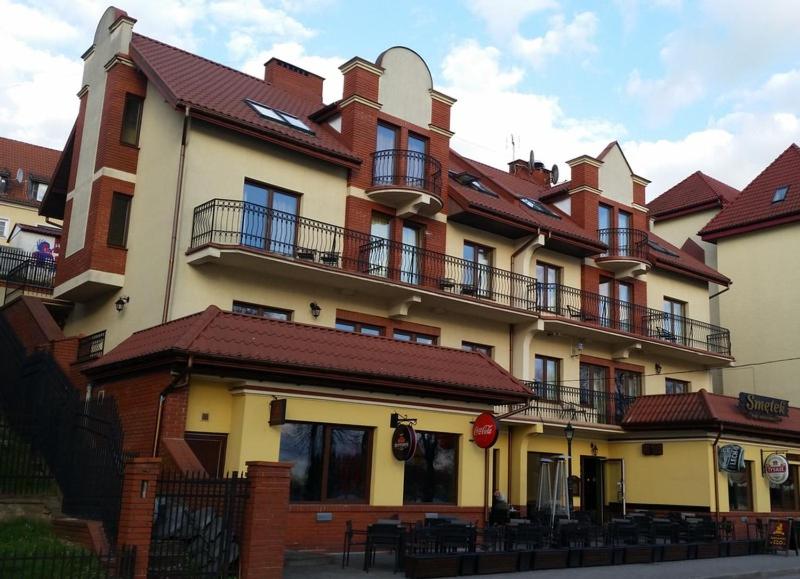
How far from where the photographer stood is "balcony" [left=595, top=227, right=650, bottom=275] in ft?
93.1

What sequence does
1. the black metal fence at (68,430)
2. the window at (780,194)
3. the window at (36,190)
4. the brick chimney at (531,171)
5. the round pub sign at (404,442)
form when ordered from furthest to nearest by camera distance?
the window at (36,190) → the brick chimney at (531,171) → the window at (780,194) → the round pub sign at (404,442) → the black metal fence at (68,430)

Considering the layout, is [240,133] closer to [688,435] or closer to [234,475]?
[234,475]

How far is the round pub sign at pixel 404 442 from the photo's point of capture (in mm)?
15898

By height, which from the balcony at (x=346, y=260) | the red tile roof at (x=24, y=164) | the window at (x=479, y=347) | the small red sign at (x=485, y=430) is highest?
the red tile roof at (x=24, y=164)

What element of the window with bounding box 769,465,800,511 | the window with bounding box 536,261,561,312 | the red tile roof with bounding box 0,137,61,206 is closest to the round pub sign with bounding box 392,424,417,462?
the window with bounding box 536,261,561,312

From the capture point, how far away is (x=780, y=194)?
35250 millimetres

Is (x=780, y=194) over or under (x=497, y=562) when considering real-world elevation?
over

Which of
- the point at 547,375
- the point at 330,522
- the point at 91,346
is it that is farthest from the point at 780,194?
the point at 91,346

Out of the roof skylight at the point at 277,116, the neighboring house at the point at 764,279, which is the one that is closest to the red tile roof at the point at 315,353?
the roof skylight at the point at 277,116

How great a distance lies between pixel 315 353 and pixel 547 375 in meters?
12.8

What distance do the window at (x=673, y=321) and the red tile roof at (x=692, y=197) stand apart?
8875 mm

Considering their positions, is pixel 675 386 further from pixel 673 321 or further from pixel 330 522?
pixel 330 522

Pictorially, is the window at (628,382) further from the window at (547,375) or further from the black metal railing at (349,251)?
the black metal railing at (349,251)

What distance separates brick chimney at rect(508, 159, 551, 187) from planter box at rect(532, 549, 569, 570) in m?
22.1
